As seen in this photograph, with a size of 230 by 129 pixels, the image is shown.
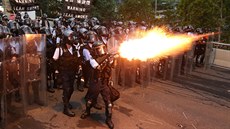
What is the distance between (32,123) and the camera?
7.45 meters

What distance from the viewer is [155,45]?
484 inches

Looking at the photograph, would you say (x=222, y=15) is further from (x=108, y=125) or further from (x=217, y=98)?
(x=108, y=125)

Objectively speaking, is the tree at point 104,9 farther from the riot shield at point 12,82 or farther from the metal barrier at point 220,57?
the riot shield at point 12,82

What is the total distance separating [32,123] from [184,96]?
5246mm

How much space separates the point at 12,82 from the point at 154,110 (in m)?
3.83

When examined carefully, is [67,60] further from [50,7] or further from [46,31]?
[50,7]

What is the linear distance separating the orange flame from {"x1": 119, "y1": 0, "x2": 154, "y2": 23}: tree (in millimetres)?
5058

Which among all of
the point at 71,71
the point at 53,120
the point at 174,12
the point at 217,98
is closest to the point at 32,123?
the point at 53,120

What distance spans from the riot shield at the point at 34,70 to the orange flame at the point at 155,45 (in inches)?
114

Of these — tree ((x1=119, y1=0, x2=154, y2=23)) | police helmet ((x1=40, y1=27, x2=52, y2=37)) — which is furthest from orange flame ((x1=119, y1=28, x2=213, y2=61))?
tree ((x1=119, y1=0, x2=154, y2=23))

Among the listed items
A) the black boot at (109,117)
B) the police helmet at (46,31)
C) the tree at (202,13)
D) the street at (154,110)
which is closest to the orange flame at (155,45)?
the street at (154,110)

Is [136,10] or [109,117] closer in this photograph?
[109,117]

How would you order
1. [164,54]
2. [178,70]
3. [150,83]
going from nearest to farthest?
[150,83] < [164,54] < [178,70]

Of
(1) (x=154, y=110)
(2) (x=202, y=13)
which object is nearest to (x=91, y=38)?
(1) (x=154, y=110)
